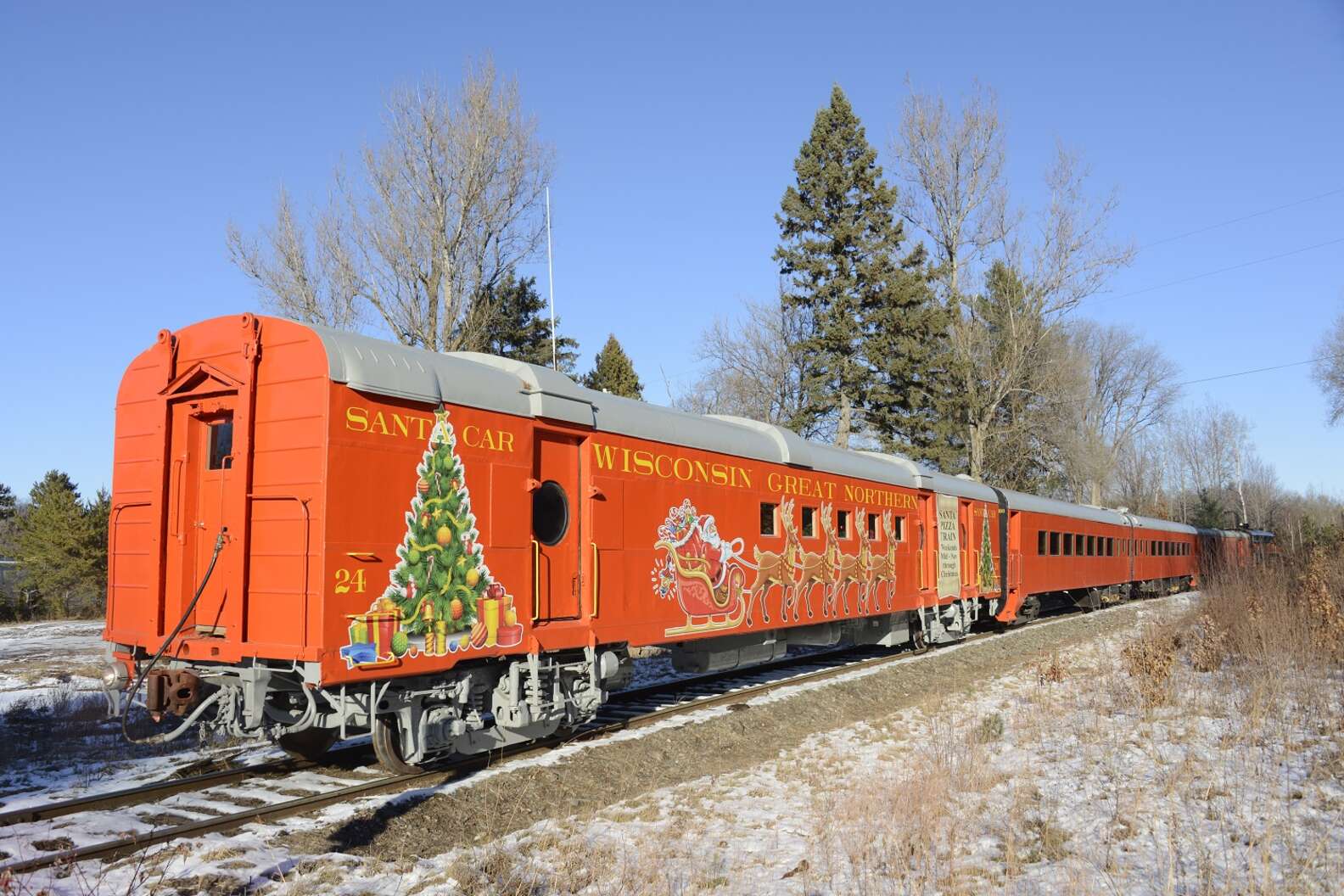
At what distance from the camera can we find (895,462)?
56.5 ft

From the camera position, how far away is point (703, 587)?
11.4m

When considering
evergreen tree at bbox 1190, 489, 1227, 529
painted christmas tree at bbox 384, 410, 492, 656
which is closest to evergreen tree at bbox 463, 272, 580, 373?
painted christmas tree at bbox 384, 410, 492, 656

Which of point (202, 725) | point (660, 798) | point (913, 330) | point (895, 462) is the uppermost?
point (913, 330)

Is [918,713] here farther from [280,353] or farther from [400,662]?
[280,353]

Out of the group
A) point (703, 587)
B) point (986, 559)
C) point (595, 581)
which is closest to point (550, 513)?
point (595, 581)

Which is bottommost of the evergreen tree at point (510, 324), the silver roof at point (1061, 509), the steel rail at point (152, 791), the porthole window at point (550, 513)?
the steel rail at point (152, 791)

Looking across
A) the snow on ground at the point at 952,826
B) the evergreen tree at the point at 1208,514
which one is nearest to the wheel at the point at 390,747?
the snow on ground at the point at 952,826

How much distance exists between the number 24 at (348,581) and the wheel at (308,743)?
2.06m

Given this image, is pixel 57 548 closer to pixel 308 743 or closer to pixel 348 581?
pixel 308 743

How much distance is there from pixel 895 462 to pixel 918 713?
6671 millimetres

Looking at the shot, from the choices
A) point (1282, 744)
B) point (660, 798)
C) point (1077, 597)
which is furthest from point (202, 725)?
point (1077, 597)

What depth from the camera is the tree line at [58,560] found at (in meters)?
30.2

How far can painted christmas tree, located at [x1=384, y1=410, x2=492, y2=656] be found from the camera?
7.50 meters

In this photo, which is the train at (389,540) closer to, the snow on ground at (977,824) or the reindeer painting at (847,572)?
the snow on ground at (977,824)
